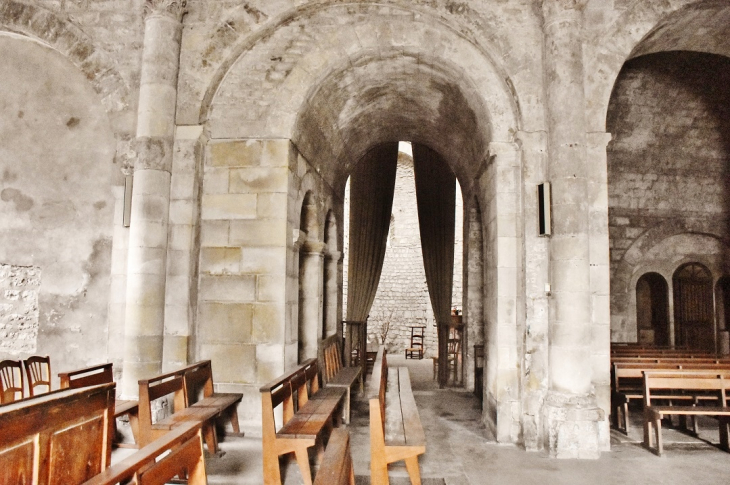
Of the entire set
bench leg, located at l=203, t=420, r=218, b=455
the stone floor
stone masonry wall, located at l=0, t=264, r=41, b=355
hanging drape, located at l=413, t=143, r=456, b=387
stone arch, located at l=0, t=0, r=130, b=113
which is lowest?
the stone floor

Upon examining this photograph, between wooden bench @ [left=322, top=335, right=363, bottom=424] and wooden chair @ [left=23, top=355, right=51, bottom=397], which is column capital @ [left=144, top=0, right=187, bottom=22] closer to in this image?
wooden chair @ [left=23, top=355, right=51, bottom=397]

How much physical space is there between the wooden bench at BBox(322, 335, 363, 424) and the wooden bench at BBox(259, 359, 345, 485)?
0.73 meters

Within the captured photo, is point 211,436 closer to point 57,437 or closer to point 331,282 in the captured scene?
point 57,437

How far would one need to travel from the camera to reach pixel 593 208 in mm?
4867

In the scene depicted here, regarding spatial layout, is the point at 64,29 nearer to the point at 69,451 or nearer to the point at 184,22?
the point at 184,22

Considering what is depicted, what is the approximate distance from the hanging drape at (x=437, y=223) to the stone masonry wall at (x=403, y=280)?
377 cm

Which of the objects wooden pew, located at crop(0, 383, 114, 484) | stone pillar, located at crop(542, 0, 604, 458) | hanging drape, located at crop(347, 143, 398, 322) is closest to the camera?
wooden pew, located at crop(0, 383, 114, 484)

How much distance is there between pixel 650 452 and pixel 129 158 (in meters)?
5.76

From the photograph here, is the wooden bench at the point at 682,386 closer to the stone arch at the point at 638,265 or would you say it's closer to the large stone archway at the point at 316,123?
the large stone archway at the point at 316,123

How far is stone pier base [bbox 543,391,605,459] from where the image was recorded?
4.35 m

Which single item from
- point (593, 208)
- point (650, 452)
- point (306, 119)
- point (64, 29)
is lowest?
point (650, 452)

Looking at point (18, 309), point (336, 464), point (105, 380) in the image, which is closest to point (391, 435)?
point (336, 464)

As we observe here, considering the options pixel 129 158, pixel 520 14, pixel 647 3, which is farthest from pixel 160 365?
pixel 647 3

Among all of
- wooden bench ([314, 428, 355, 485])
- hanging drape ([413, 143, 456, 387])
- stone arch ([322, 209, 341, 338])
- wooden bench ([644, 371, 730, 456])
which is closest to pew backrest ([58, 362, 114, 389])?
wooden bench ([314, 428, 355, 485])
